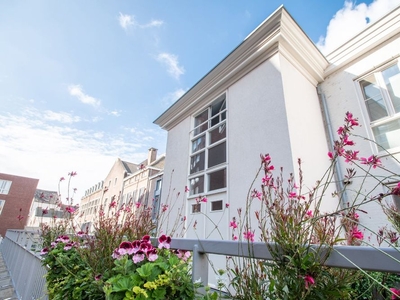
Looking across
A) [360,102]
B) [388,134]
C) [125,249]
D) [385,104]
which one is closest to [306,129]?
[360,102]

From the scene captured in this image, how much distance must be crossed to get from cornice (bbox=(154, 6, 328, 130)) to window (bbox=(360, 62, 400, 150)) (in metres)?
1.35

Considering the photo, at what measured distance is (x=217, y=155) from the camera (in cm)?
582

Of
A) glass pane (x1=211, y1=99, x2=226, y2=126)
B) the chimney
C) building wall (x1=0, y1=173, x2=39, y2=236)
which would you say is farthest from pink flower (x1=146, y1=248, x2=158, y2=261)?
building wall (x1=0, y1=173, x2=39, y2=236)

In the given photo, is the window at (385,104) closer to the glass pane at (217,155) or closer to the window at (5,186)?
the glass pane at (217,155)

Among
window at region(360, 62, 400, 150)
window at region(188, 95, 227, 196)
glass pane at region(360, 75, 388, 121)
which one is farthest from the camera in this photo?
window at region(188, 95, 227, 196)

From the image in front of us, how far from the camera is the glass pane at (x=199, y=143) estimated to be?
21.5ft

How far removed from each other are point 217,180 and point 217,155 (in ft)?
2.61

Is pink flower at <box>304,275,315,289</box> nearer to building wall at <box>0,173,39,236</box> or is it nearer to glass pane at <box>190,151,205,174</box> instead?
glass pane at <box>190,151,205,174</box>

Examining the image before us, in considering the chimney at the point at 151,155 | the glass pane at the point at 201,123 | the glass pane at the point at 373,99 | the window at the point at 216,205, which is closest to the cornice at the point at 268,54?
the glass pane at the point at 201,123

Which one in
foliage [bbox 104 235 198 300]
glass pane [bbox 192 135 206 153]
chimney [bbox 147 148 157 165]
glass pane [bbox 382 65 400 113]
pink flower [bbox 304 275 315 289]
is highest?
chimney [bbox 147 148 157 165]

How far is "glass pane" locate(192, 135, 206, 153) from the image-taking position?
6.55 meters

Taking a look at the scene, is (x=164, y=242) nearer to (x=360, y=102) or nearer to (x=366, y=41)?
(x=360, y=102)

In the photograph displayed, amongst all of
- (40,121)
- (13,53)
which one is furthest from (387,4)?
(40,121)

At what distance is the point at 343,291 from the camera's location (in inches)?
36.1
